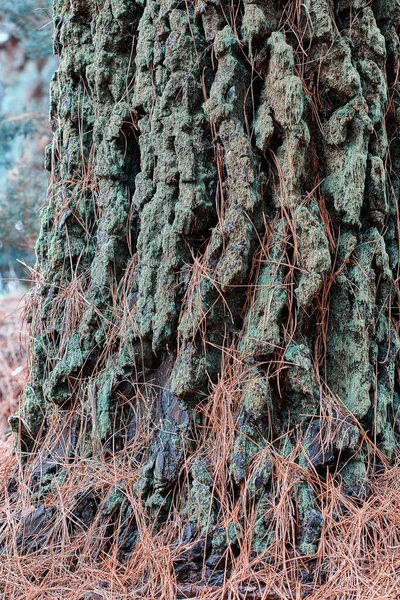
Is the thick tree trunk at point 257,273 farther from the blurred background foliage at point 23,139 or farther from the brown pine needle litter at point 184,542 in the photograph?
the blurred background foliage at point 23,139

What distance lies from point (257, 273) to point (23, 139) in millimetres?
5058

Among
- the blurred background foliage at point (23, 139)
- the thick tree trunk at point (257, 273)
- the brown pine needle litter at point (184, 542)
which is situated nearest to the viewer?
the brown pine needle litter at point (184, 542)

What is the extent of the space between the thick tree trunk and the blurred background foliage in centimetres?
357

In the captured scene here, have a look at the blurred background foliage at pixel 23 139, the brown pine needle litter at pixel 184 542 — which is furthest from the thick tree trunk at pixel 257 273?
the blurred background foliage at pixel 23 139

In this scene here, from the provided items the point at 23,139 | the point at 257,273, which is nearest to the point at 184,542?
the point at 257,273

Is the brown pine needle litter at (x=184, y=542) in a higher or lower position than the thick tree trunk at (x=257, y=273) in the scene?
lower

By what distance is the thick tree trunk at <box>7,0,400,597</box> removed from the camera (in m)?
1.61

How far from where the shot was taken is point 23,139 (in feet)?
19.9

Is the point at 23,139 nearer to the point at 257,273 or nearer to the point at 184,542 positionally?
the point at 257,273

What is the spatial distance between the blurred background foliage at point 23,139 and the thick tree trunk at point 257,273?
140 inches

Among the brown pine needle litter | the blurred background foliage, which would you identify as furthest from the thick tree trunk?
the blurred background foliage

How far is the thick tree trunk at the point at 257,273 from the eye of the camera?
Result: 161cm

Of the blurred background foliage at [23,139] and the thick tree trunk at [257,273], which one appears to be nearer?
the thick tree trunk at [257,273]

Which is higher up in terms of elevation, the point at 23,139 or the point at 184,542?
the point at 23,139
